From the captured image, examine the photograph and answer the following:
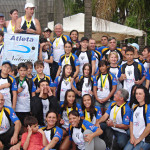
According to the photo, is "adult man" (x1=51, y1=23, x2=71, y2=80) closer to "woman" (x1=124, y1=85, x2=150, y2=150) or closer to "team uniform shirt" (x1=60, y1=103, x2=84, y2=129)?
"team uniform shirt" (x1=60, y1=103, x2=84, y2=129)

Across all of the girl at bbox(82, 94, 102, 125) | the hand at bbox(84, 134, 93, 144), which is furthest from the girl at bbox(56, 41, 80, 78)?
the hand at bbox(84, 134, 93, 144)

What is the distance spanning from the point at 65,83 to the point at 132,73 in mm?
1802

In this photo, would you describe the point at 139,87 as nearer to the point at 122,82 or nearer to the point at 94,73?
the point at 122,82

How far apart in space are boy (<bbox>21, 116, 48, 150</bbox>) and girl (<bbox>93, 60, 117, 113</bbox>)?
217 cm

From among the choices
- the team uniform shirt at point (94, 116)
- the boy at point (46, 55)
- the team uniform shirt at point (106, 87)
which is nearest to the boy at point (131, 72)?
the team uniform shirt at point (106, 87)

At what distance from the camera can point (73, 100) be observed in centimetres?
736

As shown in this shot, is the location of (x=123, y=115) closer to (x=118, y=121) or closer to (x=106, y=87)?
(x=118, y=121)

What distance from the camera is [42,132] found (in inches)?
253

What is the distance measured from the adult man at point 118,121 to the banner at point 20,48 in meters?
2.97

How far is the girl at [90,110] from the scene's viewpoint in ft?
23.7

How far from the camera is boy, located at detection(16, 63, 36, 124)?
298 inches

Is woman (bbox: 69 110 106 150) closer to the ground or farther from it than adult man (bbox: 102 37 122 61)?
closer to the ground

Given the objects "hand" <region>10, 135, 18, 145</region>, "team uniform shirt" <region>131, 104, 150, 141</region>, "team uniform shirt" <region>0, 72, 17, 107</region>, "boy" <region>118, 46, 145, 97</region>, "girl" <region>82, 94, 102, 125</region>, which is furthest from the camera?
"boy" <region>118, 46, 145, 97</region>

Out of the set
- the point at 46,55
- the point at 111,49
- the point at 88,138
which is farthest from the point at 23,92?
the point at 111,49
